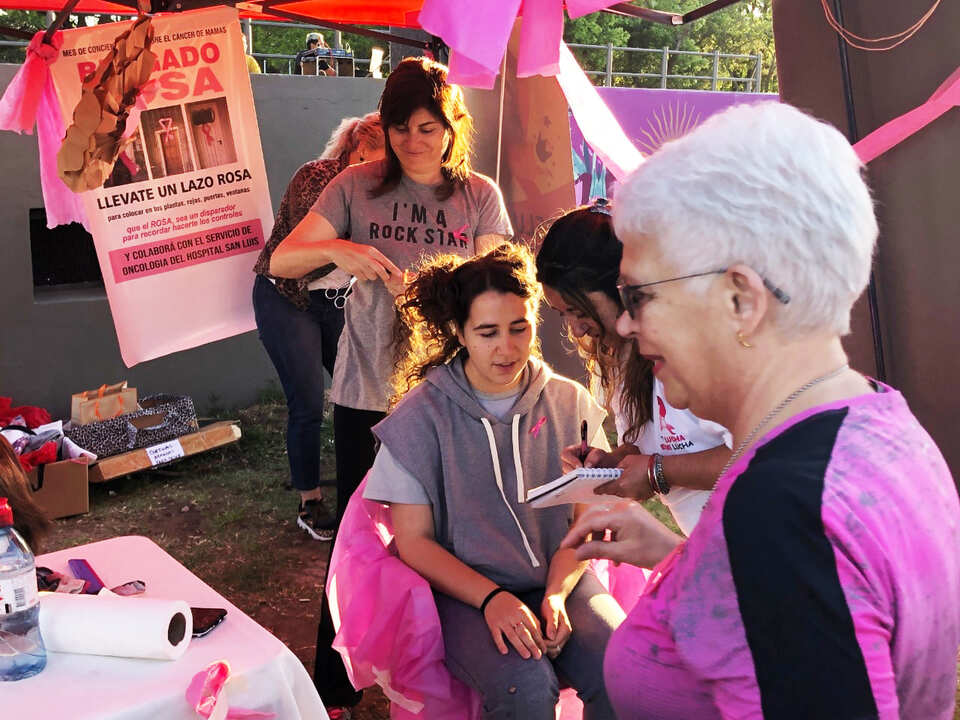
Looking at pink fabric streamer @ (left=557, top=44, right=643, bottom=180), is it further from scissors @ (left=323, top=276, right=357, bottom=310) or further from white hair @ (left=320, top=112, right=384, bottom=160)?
scissors @ (left=323, top=276, right=357, bottom=310)

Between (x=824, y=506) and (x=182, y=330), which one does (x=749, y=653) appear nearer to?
(x=824, y=506)

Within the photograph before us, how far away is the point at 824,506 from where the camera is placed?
34.2 inches

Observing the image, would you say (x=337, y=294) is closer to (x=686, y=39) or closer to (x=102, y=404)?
(x=102, y=404)

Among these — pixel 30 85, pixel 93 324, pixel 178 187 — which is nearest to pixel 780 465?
pixel 178 187

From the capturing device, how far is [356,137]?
3584 millimetres

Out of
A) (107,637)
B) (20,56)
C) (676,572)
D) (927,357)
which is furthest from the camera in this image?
(20,56)

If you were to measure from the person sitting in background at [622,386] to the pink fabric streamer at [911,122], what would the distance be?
0.86 meters

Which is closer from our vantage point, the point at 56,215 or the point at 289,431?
the point at 56,215

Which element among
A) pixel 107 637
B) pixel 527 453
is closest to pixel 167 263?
pixel 527 453

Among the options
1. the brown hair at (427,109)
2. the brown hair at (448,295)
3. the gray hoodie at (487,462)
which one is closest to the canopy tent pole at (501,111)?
the brown hair at (427,109)

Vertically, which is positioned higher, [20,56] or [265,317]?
[20,56]

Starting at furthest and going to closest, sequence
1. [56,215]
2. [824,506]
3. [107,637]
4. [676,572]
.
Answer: [56,215]
[107,637]
[676,572]
[824,506]

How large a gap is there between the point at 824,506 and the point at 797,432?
0.10 metres

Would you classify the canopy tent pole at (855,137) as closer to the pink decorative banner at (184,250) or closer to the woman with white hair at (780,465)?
the woman with white hair at (780,465)
